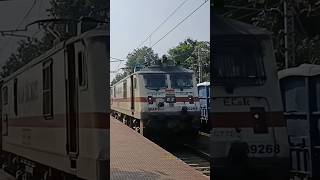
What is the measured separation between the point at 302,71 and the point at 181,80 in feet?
2.01

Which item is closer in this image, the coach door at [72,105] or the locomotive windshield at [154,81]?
the coach door at [72,105]

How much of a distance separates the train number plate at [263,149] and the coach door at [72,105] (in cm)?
85

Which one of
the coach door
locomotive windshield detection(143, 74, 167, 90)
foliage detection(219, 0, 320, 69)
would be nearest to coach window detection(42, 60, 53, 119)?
the coach door

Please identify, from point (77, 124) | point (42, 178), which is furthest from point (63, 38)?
point (42, 178)

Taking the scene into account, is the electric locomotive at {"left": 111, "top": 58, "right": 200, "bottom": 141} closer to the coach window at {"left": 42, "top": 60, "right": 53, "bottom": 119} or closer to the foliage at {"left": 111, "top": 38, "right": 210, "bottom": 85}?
the foliage at {"left": 111, "top": 38, "right": 210, "bottom": 85}

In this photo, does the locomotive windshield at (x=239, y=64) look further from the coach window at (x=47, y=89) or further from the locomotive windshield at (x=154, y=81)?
the coach window at (x=47, y=89)

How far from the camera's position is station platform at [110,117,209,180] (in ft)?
7.11

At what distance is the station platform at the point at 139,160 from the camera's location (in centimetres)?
217

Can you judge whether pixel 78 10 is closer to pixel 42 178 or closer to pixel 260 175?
pixel 42 178

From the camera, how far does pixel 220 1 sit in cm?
215

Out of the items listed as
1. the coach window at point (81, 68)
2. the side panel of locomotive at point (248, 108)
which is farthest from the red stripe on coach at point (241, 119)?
the coach window at point (81, 68)

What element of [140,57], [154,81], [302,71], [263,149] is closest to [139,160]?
[154,81]

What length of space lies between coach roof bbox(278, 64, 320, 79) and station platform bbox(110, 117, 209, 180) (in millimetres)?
642

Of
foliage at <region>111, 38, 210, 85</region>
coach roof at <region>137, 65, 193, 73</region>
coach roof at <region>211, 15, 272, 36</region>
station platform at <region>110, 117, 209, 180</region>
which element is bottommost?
station platform at <region>110, 117, 209, 180</region>
